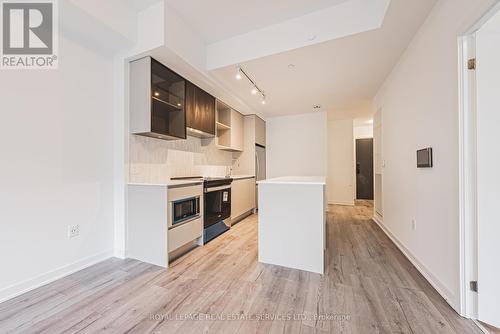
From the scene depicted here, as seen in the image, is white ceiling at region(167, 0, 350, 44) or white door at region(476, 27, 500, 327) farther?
white ceiling at region(167, 0, 350, 44)

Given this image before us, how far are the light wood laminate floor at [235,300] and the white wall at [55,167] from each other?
268mm

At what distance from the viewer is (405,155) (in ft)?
7.94

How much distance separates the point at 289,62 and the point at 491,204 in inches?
93.7

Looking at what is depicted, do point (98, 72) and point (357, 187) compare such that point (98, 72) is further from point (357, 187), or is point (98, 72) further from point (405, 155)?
point (357, 187)

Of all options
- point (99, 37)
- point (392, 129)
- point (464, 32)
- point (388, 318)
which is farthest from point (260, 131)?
point (388, 318)

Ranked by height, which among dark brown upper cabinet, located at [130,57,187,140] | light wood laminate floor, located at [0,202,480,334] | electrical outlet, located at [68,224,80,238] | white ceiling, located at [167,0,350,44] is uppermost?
white ceiling, located at [167,0,350,44]

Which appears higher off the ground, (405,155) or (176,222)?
(405,155)

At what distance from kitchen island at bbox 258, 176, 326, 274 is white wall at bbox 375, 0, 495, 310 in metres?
0.94

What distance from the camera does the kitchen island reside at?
201 centimetres

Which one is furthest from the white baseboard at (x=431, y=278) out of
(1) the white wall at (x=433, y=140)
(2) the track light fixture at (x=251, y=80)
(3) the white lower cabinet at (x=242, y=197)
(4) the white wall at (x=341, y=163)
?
(4) the white wall at (x=341, y=163)

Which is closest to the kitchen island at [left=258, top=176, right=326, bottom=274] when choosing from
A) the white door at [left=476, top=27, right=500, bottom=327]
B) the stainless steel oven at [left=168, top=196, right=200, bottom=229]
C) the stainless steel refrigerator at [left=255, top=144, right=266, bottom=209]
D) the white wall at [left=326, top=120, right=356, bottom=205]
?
the stainless steel oven at [left=168, top=196, right=200, bottom=229]

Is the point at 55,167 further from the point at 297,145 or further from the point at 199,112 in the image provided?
the point at 297,145

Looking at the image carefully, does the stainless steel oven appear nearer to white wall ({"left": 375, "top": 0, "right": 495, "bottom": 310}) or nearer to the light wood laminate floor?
the light wood laminate floor

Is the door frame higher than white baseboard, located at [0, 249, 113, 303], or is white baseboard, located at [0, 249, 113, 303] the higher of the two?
the door frame
